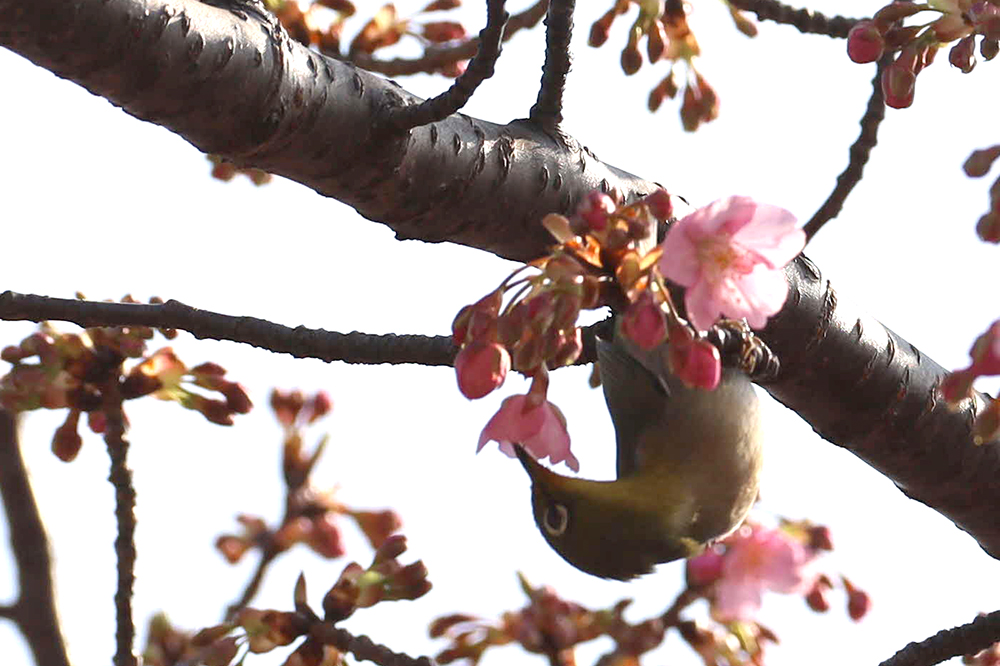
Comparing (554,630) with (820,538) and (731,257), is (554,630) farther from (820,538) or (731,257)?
(731,257)

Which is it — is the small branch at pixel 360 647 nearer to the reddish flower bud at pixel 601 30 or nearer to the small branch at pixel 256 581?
the small branch at pixel 256 581

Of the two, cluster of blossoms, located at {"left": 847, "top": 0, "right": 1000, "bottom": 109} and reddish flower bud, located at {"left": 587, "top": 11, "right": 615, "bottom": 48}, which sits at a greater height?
reddish flower bud, located at {"left": 587, "top": 11, "right": 615, "bottom": 48}

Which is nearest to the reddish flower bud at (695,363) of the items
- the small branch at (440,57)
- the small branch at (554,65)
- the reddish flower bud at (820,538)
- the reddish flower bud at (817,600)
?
the small branch at (554,65)

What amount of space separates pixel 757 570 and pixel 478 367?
1.30 meters

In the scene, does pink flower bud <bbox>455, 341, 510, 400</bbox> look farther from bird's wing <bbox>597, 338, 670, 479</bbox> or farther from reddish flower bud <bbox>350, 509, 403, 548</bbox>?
reddish flower bud <bbox>350, 509, 403, 548</bbox>

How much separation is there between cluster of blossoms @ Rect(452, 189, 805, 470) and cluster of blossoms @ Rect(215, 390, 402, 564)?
1.70 meters

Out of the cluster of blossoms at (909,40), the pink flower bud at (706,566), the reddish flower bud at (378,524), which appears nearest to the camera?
the cluster of blossoms at (909,40)

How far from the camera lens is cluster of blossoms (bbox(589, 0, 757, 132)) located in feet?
12.2

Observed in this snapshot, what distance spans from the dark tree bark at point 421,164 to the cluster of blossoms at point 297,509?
1384 millimetres

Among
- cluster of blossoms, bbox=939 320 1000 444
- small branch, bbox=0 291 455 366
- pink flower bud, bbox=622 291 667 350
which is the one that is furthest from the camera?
small branch, bbox=0 291 455 366

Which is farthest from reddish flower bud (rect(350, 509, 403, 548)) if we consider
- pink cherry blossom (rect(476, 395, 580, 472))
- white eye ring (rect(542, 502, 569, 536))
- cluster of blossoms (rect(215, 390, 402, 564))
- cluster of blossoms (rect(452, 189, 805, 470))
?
cluster of blossoms (rect(452, 189, 805, 470))

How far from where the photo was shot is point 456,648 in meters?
3.48

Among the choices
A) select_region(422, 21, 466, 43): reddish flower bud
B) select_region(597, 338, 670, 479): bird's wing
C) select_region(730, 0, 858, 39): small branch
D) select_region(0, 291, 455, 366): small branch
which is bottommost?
select_region(597, 338, 670, 479): bird's wing

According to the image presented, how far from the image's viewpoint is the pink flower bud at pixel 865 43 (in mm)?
2379
